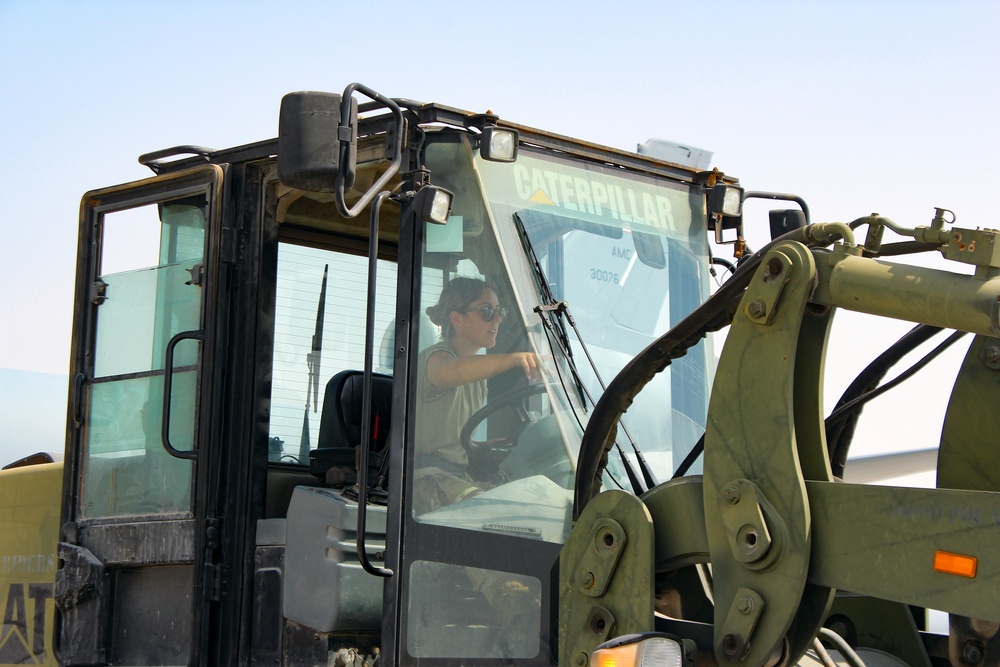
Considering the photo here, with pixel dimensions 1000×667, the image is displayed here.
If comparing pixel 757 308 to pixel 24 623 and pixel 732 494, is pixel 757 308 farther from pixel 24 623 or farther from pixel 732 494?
pixel 24 623

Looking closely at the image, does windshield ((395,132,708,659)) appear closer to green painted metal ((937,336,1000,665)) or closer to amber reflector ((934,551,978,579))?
green painted metal ((937,336,1000,665))

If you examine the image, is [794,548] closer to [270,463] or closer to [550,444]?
[550,444]

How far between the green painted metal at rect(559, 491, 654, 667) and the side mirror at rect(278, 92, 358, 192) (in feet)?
3.95

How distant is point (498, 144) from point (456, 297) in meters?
0.49

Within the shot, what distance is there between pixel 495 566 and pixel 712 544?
904 millimetres

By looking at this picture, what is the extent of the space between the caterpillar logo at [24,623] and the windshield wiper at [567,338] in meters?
2.33

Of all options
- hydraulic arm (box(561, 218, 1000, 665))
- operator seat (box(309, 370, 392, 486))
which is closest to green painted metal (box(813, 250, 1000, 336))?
hydraulic arm (box(561, 218, 1000, 665))

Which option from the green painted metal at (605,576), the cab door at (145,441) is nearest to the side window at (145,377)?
the cab door at (145,441)

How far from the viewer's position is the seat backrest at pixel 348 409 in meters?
4.89

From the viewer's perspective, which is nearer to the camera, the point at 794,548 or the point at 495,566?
the point at 794,548

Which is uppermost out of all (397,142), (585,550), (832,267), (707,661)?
(397,142)

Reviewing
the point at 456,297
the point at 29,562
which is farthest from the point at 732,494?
the point at 29,562

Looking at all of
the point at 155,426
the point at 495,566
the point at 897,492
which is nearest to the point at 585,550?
the point at 495,566

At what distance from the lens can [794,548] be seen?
2.76 meters
